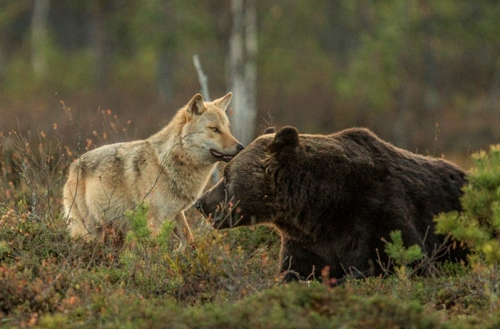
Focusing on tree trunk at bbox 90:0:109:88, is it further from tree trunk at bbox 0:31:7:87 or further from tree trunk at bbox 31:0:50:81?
tree trunk at bbox 0:31:7:87

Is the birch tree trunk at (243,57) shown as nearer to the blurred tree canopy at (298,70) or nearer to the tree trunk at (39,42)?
the blurred tree canopy at (298,70)

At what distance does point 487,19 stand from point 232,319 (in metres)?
30.6

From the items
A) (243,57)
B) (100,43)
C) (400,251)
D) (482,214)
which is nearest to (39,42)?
(100,43)

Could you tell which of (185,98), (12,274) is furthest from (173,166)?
(185,98)

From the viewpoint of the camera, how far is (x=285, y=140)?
7008mm

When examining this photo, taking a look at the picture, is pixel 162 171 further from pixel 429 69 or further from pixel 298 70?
pixel 298 70

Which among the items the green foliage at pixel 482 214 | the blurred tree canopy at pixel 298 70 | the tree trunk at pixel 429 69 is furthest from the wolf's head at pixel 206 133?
the tree trunk at pixel 429 69

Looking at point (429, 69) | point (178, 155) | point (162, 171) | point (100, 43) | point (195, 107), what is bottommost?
point (429, 69)

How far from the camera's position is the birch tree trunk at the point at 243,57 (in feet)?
85.1

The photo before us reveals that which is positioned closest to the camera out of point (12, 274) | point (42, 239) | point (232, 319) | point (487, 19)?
point (232, 319)

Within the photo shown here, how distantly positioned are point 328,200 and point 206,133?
2.11 m

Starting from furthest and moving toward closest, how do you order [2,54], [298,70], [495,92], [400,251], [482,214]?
1. [2,54]
2. [298,70]
3. [495,92]
4. [400,251]
5. [482,214]

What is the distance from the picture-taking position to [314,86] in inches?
1378

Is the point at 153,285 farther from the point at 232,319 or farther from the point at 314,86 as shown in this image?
the point at 314,86
